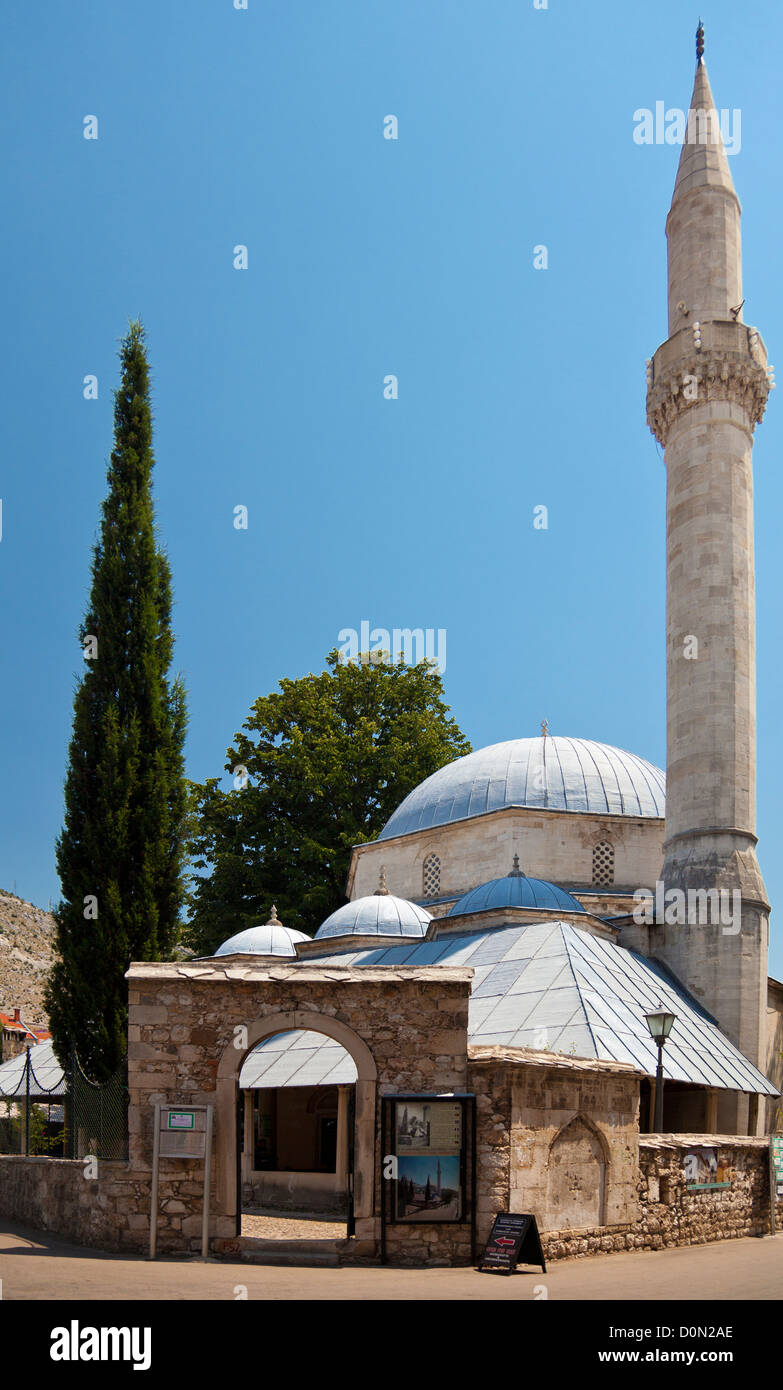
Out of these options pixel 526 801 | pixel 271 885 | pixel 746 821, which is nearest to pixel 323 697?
pixel 271 885

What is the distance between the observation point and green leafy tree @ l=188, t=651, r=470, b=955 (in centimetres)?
3350

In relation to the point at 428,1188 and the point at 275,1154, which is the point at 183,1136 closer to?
the point at 428,1188

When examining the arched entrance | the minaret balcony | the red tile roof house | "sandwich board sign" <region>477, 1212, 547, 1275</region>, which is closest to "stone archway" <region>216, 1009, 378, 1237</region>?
"sandwich board sign" <region>477, 1212, 547, 1275</region>

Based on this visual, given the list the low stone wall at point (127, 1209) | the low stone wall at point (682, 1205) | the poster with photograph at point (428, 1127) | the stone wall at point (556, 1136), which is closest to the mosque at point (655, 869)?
the low stone wall at point (682, 1205)

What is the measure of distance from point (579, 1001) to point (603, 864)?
954 cm

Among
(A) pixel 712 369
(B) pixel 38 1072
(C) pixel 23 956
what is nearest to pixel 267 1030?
(A) pixel 712 369

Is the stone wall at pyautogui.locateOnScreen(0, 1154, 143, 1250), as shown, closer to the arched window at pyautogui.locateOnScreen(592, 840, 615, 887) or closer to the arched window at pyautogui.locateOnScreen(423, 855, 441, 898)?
the arched window at pyautogui.locateOnScreen(423, 855, 441, 898)

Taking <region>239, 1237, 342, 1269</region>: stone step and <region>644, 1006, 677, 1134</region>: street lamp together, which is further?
<region>644, 1006, 677, 1134</region>: street lamp

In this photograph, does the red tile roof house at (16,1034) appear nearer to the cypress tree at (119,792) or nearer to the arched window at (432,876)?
the arched window at (432,876)

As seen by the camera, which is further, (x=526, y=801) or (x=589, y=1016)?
(x=526, y=801)

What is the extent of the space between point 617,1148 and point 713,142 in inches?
819

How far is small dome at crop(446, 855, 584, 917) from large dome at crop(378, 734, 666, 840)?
437 cm
